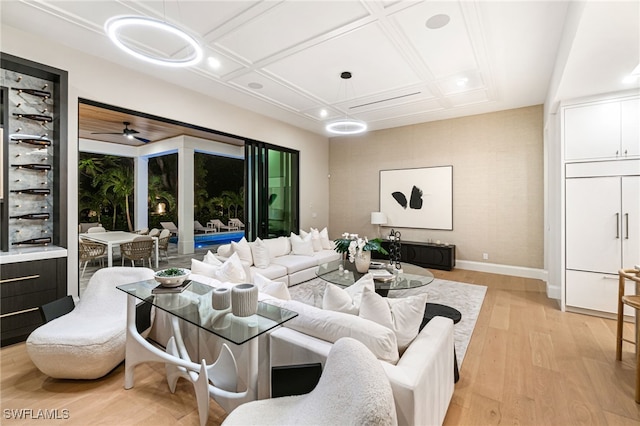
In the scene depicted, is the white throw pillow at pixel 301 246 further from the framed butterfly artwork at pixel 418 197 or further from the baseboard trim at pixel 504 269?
the baseboard trim at pixel 504 269

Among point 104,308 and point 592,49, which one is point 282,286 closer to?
point 104,308

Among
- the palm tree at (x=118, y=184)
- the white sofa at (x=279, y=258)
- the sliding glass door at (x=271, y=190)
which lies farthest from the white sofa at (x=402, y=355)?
the palm tree at (x=118, y=184)

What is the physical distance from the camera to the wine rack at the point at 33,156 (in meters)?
3.09

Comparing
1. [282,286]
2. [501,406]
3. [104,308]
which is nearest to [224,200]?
[104,308]

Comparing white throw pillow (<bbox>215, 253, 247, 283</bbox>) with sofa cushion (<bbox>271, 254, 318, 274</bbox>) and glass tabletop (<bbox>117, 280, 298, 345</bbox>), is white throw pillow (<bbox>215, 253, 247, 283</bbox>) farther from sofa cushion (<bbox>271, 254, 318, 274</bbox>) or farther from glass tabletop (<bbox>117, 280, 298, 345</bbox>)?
sofa cushion (<bbox>271, 254, 318, 274</bbox>)

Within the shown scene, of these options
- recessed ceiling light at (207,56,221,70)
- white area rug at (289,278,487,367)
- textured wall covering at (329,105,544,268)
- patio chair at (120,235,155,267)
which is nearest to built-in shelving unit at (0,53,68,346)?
recessed ceiling light at (207,56,221,70)

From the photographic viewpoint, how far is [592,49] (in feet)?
8.39

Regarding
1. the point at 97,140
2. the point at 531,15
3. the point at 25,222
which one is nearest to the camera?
the point at 531,15

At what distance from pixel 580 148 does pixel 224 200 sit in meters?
11.0

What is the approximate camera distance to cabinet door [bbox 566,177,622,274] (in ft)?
11.4

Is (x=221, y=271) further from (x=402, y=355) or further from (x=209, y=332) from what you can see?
(x=402, y=355)

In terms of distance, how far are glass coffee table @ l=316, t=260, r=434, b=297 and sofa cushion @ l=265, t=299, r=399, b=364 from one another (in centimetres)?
162

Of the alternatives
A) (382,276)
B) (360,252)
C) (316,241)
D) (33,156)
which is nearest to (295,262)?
(316,241)

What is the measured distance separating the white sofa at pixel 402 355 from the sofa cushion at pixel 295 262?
8.97ft
